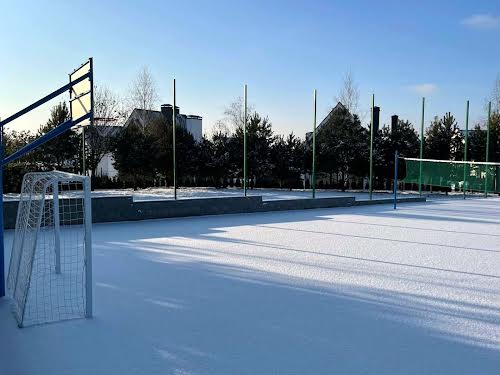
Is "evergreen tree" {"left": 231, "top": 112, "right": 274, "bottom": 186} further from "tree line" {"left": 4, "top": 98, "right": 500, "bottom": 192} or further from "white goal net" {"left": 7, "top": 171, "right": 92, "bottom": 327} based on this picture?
"white goal net" {"left": 7, "top": 171, "right": 92, "bottom": 327}

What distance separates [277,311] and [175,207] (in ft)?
27.7

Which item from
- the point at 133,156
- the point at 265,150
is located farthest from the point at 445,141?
the point at 133,156

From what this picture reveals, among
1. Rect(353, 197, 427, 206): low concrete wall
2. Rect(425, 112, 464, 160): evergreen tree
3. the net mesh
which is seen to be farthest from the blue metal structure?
Rect(425, 112, 464, 160): evergreen tree

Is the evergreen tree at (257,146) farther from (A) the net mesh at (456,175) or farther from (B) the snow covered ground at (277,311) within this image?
(B) the snow covered ground at (277,311)

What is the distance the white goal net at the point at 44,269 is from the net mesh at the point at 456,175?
1801 centimetres

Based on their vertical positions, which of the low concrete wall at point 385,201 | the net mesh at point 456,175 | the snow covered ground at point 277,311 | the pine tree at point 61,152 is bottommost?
the snow covered ground at point 277,311

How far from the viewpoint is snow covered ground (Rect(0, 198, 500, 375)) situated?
361 cm

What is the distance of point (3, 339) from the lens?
13.2 feet

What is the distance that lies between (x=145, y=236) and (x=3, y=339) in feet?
18.6

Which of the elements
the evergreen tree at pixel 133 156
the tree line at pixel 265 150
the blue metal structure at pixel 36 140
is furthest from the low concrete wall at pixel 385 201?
the blue metal structure at pixel 36 140

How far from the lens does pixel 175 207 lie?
12.9 metres

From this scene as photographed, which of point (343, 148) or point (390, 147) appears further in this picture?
point (390, 147)

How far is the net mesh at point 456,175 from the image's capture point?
854 inches

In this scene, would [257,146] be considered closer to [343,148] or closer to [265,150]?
[265,150]
